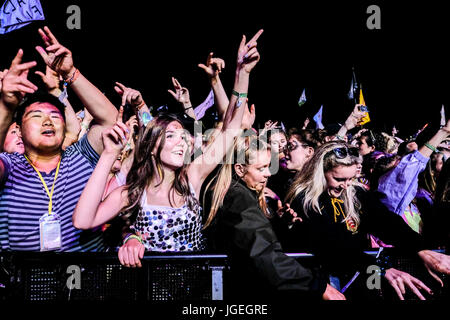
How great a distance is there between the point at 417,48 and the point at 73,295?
11.3 metres

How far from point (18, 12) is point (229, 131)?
1874mm

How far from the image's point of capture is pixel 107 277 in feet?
5.69

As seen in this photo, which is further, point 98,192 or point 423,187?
point 423,187

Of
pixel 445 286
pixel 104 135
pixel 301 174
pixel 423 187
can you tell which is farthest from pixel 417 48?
pixel 104 135

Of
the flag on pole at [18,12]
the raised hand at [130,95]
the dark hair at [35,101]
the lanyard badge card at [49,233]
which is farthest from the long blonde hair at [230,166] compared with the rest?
the flag on pole at [18,12]

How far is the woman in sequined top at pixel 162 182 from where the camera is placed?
198 cm

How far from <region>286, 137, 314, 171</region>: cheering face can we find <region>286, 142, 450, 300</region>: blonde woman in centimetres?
120

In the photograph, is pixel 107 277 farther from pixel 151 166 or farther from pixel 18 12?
pixel 18 12

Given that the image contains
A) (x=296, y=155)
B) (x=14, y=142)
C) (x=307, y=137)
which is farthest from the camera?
(x=307, y=137)

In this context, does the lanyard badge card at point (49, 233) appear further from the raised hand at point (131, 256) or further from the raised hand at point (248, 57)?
the raised hand at point (248, 57)

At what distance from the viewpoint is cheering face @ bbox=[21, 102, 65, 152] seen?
227 centimetres

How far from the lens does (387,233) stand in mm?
2432

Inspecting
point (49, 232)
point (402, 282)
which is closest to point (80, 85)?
point (49, 232)
